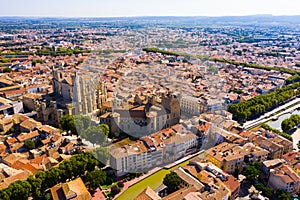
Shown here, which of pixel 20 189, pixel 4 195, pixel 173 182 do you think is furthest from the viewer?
pixel 173 182

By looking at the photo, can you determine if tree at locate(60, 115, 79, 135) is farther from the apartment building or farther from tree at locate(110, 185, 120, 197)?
tree at locate(110, 185, 120, 197)

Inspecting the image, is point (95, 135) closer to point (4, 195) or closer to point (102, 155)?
point (102, 155)

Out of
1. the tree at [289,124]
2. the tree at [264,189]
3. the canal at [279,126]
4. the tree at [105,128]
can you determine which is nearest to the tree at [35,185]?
the tree at [105,128]

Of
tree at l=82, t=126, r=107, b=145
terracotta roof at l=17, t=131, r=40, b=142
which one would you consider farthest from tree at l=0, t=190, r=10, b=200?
tree at l=82, t=126, r=107, b=145

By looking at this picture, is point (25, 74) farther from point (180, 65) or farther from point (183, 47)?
point (183, 47)

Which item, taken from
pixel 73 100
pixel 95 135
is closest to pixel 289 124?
pixel 95 135

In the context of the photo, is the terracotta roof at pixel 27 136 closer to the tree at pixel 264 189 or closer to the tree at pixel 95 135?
the tree at pixel 95 135

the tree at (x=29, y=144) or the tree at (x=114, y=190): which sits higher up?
the tree at (x=29, y=144)
